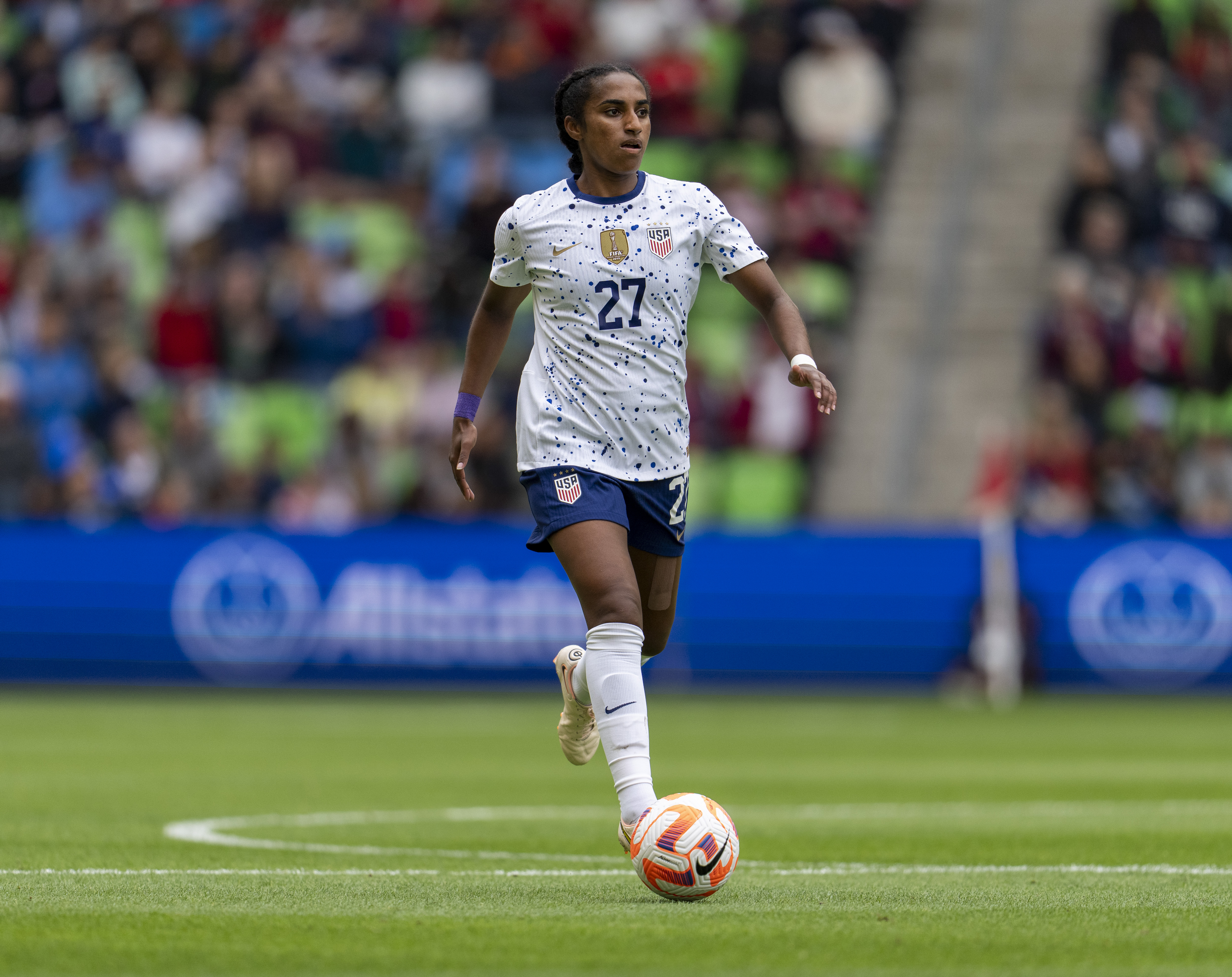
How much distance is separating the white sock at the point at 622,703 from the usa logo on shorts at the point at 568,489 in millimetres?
397

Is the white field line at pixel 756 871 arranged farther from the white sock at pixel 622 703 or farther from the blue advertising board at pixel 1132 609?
the blue advertising board at pixel 1132 609

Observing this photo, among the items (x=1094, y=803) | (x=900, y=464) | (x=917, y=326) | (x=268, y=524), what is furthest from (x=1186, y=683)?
(x=1094, y=803)

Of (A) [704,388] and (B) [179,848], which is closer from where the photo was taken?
(B) [179,848]

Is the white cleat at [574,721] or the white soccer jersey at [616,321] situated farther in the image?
the white cleat at [574,721]

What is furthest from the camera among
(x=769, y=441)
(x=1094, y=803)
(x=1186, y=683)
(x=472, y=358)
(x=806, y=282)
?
(x=806, y=282)

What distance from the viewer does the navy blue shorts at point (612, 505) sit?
6.62m

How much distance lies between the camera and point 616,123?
673 cm

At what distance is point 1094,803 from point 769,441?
38.5 ft

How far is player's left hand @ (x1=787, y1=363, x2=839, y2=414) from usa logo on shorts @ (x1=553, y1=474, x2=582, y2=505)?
0.73 m

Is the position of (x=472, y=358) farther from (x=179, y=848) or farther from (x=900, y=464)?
(x=900, y=464)

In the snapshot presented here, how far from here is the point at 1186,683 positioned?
1892 centimetres

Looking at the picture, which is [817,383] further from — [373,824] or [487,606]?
[487,606]

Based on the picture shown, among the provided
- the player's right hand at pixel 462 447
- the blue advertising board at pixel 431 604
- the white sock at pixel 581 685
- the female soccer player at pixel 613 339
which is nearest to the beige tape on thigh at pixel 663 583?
the female soccer player at pixel 613 339

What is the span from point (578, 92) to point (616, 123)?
0.21m
